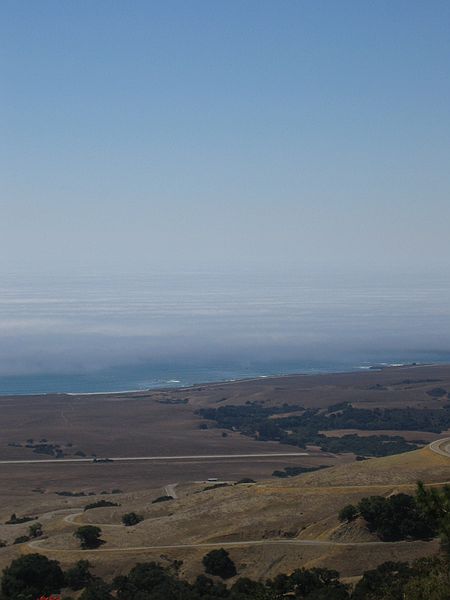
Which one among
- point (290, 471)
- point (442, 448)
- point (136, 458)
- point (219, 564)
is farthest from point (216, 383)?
point (219, 564)

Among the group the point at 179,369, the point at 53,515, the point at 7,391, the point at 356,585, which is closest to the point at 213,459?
the point at 53,515

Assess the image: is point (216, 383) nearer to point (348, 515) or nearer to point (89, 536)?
point (89, 536)

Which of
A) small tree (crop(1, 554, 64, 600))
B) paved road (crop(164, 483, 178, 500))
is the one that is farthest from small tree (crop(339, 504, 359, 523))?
paved road (crop(164, 483, 178, 500))

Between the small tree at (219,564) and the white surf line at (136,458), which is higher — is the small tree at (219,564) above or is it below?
above

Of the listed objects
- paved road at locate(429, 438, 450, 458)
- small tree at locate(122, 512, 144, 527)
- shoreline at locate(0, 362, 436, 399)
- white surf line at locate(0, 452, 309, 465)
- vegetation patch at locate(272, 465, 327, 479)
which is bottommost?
vegetation patch at locate(272, 465, 327, 479)

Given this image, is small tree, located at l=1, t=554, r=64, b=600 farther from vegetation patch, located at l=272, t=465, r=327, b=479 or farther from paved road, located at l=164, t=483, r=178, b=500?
vegetation patch, located at l=272, t=465, r=327, b=479

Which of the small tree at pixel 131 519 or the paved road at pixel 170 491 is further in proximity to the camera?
the paved road at pixel 170 491

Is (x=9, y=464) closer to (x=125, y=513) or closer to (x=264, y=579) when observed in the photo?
(x=125, y=513)

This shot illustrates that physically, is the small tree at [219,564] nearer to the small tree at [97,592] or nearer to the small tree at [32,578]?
the small tree at [97,592]

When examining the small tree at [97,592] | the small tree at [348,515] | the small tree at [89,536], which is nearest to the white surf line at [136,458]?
the small tree at [89,536]
